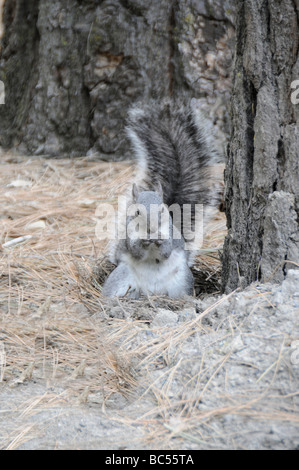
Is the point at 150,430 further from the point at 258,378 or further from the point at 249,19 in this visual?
the point at 249,19

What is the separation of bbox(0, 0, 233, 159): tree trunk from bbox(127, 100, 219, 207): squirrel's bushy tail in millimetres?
1027

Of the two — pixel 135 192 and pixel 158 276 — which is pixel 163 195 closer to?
pixel 135 192

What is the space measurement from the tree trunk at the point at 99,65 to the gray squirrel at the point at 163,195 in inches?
41.4

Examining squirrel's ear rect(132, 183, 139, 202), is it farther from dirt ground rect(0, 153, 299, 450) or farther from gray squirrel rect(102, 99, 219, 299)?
dirt ground rect(0, 153, 299, 450)

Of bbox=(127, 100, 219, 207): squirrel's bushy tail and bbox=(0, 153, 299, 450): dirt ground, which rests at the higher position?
bbox=(127, 100, 219, 207): squirrel's bushy tail

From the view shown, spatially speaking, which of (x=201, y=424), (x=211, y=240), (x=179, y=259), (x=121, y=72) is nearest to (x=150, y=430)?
(x=201, y=424)

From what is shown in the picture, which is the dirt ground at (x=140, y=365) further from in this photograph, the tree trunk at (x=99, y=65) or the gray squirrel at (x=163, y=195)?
the tree trunk at (x=99, y=65)

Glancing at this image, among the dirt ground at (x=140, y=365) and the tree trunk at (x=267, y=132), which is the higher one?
the tree trunk at (x=267, y=132)

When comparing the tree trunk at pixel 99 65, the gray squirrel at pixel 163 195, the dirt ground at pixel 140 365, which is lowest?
the dirt ground at pixel 140 365

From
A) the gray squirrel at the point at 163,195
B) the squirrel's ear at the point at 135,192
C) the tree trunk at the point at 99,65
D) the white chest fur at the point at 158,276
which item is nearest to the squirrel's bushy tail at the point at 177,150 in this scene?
the gray squirrel at the point at 163,195

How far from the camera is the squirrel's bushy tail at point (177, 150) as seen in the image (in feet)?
7.64

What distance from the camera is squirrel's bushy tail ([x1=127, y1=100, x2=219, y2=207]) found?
91.7 inches

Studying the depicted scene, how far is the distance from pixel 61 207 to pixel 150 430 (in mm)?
2077

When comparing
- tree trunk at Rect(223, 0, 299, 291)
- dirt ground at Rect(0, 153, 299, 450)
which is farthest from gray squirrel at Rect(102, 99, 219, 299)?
tree trunk at Rect(223, 0, 299, 291)
